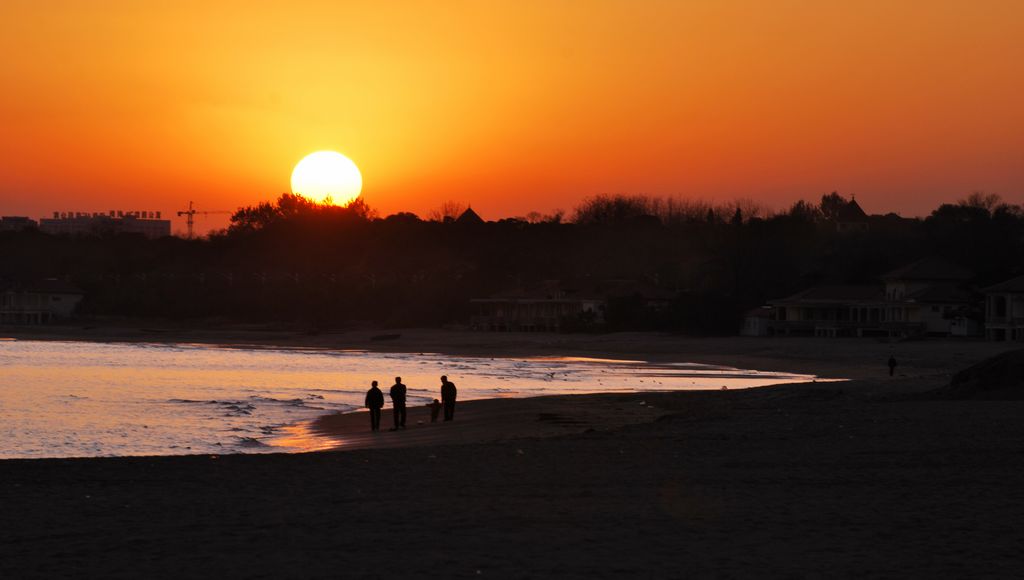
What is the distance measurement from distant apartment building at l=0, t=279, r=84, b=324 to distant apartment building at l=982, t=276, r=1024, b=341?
9929 cm

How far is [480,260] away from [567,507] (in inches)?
5498

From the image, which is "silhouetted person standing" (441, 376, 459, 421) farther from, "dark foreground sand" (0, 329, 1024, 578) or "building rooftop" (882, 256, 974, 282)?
"building rooftop" (882, 256, 974, 282)

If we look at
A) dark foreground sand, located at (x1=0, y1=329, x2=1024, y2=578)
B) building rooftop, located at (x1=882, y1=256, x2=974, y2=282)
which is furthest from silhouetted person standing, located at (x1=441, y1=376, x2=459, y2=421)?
building rooftop, located at (x1=882, y1=256, x2=974, y2=282)

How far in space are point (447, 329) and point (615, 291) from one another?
15.6 m

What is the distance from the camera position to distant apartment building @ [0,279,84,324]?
135500mm

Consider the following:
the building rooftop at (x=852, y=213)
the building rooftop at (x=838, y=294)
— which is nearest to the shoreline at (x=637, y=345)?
the building rooftop at (x=838, y=294)

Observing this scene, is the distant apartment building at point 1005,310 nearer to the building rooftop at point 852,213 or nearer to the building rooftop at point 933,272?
the building rooftop at point 933,272

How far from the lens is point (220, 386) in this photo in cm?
4300

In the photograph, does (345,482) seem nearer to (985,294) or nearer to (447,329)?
(985,294)

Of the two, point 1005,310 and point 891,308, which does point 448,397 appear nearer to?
point 1005,310

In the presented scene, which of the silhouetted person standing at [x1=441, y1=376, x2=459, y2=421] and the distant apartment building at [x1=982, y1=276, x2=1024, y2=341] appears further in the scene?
the distant apartment building at [x1=982, y1=276, x2=1024, y2=341]

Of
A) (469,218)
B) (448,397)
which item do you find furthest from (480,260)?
(448,397)

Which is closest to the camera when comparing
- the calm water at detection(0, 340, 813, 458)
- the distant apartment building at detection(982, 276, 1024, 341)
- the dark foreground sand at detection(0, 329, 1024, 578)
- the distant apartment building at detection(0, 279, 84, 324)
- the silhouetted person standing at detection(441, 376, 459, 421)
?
the dark foreground sand at detection(0, 329, 1024, 578)

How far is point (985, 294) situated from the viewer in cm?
7194
